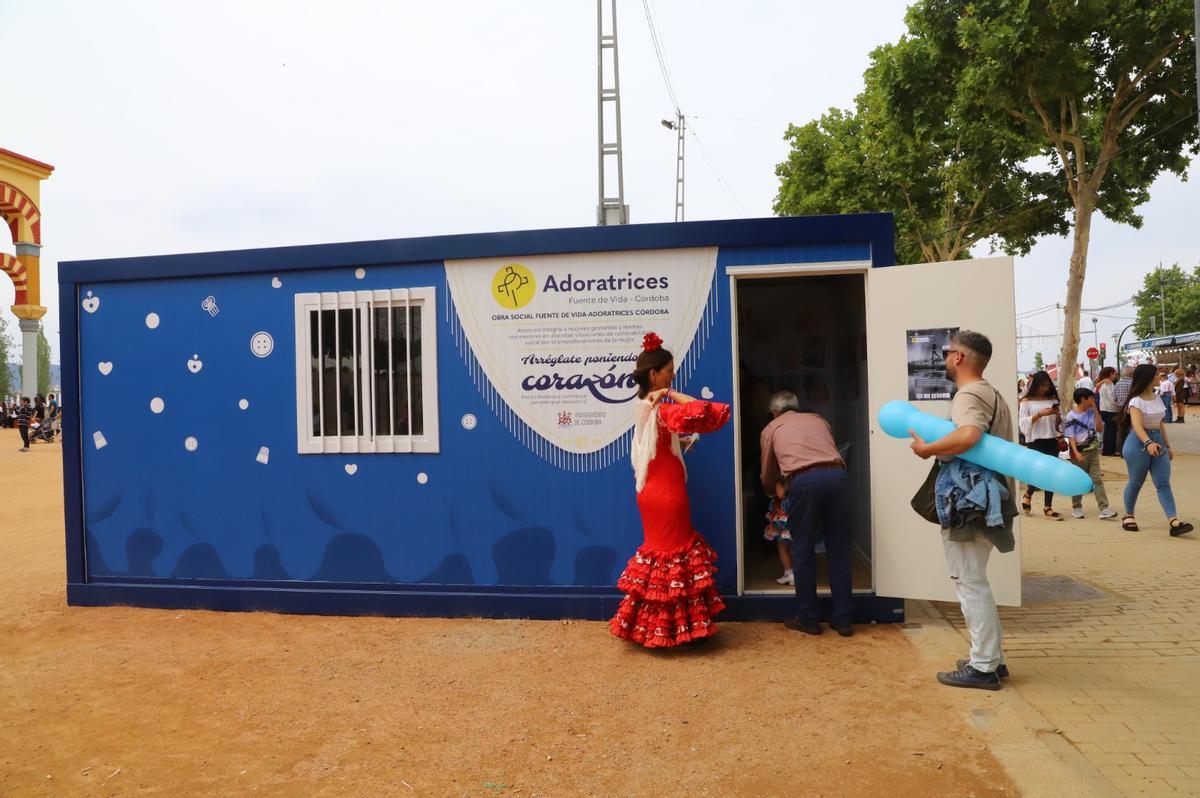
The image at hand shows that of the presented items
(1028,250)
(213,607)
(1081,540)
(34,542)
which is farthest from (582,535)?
(1028,250)

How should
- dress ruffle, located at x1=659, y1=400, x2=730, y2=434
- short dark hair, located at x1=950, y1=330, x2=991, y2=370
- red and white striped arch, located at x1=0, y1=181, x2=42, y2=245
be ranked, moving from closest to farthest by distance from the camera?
short dark hair, located at x1=950, y1=330, x2=991, y2=370, dress ruffle, located at x1=659, y1=400, x2=730, y2=434, red and white striped arch, located at x1=0, y1=181, x2=42, y2=245

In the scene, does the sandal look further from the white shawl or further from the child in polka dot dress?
the white shawl

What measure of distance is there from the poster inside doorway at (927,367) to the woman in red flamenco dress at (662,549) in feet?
4.32

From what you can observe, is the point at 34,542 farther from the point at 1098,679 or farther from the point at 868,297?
the point at 1098,679

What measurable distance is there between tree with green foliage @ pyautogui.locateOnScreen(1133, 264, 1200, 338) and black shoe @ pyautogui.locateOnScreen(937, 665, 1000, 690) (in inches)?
2719

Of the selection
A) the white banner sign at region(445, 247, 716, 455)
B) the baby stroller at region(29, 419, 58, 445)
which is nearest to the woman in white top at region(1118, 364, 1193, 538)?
the white banner sign at region(445, 247, 716, 455)

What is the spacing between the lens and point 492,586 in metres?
6.07

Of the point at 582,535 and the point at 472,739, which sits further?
the point at 582,535

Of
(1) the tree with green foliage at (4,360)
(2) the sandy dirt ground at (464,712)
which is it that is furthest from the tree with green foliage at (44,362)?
(2) the sandy dirt ground at (464,712)

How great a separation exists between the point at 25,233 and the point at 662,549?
3212cm

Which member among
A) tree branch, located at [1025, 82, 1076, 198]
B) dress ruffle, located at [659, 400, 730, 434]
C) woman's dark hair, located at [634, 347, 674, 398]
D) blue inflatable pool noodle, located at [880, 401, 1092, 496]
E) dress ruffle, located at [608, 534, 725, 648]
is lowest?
dress ruffle, located at [608, 534, 725, 648]

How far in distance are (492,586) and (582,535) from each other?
0.76 metres

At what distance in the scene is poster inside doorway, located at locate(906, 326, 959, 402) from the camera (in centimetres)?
547

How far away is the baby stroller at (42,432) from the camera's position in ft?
97.7
